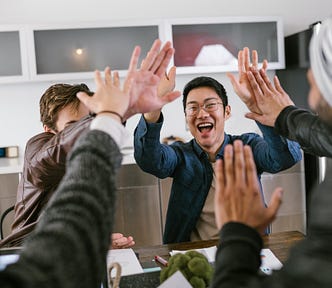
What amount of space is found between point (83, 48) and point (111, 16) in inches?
19.7

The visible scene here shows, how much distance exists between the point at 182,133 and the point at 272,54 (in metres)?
1.05

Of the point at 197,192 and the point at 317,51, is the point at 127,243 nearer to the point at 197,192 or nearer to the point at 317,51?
the point at 197,192

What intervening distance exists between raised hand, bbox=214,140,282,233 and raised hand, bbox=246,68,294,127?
0.74 m

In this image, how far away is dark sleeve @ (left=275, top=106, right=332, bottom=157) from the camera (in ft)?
4.45

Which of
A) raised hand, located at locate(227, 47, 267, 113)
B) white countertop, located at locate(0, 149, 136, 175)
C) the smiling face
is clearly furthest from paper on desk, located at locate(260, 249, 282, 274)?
white countertop, located at locate(0, 149, 136, 175)

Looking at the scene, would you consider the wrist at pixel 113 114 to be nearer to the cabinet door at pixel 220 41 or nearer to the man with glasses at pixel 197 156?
the man with glasses at pixel 197 156

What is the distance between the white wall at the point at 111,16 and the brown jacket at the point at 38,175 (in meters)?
2.31

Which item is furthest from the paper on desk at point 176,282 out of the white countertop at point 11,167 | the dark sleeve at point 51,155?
the white countertop at point 11,167

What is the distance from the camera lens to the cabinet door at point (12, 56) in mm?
3533

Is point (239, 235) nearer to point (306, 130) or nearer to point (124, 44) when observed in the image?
point (306, 130)

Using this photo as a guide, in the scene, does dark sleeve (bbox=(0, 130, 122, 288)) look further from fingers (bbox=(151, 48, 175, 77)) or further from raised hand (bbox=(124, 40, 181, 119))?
fingers (bbox=(151, 48, 175, 77))

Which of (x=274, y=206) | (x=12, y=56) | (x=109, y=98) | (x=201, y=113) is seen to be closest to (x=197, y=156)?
(x=201, y=113)

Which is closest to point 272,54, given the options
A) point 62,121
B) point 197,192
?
point 197,192

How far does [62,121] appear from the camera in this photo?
180cm
